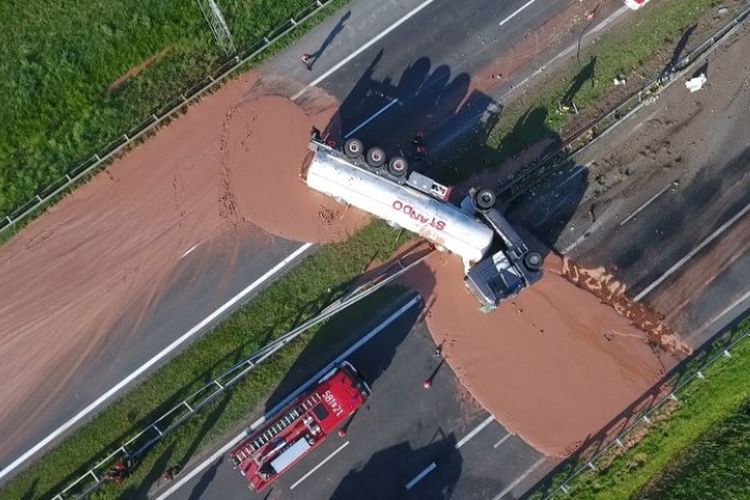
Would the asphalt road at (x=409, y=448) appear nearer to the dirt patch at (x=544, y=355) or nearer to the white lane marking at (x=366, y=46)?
the dirt patch at (x=544, y=355)

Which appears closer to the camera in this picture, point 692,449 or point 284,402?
point 284,402

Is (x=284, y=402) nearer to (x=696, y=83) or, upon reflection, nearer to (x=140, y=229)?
(x=140, y=229)

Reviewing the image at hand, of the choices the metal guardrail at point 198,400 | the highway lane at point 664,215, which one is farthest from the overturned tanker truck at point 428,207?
the highway lane at point 664,215

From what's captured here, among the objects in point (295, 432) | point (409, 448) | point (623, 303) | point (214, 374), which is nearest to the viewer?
point (295, 432)

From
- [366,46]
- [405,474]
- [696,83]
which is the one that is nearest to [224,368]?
[405,474]

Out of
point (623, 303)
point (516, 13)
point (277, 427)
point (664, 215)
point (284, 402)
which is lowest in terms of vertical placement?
point (623, 303)

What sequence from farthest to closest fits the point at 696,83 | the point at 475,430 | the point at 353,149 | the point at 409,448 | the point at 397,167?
the point at 696,83, the point at 475,430, the point at 409,448, the point at 397,167, the point at 353,149

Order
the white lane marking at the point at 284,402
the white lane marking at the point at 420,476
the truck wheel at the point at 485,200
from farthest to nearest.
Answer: the white lane marking at the point at 420,476
the white lane marking at the point at 284,402
the truck wheel at the point at 485,200
